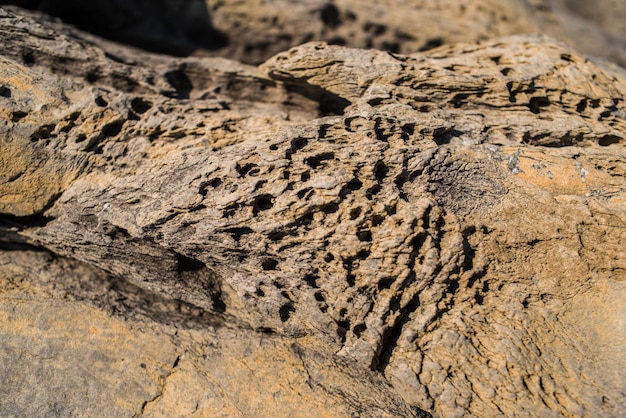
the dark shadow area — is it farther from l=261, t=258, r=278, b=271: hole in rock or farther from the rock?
l=261, t=258, r=278, b=271: hole in rock

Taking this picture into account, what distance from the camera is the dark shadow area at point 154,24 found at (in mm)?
7020

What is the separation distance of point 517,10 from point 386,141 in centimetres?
517

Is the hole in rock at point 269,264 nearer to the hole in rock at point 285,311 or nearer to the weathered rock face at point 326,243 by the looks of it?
the weathered rock face at point 326,243

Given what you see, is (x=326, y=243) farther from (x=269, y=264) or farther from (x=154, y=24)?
(x=154, y=24)

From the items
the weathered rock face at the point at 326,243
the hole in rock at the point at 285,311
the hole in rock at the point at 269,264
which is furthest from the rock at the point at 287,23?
the hole in rock at the point at 285,311

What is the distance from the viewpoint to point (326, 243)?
Answer: 356cm

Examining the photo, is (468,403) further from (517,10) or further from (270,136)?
(517,10)

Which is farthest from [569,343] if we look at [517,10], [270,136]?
[517,10]

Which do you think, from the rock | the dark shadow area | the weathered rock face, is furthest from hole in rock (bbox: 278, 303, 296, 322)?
the dark shadow area

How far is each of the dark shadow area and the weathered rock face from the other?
112 inches

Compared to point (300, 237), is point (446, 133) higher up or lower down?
higher up

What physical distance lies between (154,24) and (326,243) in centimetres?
568

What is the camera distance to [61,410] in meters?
3.67

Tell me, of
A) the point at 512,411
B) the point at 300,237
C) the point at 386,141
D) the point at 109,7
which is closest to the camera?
the point at 512,411
